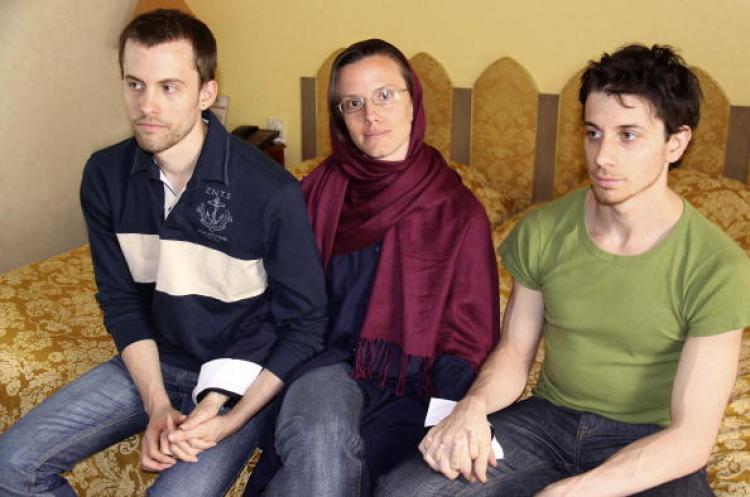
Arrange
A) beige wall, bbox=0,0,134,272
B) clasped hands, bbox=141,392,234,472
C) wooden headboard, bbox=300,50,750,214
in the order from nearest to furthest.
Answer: clasped hands, bbox=141,392,234,472 < wooden headboard, bbox=300,50,750,214 < beige wall, bbox=0,0,134,272

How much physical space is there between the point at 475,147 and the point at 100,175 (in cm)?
197

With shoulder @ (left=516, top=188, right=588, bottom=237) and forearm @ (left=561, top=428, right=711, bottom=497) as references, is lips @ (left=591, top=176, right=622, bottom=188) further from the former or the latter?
forearm @ (left=561, top=428, right=711, bottom=497)

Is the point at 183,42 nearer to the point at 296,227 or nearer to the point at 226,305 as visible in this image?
the point at 296,227

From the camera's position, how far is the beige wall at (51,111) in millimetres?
3582

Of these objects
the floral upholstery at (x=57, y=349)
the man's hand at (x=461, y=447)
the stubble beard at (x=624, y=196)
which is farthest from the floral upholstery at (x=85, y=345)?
the stubble beard at (x=624, y=196)

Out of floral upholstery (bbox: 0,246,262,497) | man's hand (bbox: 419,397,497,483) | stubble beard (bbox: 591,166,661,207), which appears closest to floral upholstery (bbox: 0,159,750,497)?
floral upholstery (bbox: 0,246,262,497)

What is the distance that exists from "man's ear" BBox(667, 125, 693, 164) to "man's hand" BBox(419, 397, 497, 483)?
25.0 inches

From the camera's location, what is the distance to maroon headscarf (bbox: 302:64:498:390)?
187cm

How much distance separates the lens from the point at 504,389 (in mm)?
1767

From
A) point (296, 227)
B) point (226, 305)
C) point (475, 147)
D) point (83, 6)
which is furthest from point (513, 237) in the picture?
point (83, 6)

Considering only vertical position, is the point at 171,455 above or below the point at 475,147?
below

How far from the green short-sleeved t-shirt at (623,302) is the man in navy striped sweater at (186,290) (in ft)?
1.68

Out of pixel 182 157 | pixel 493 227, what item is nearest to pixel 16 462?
pixel 182 157

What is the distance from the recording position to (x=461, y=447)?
1.58 metres
